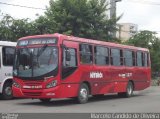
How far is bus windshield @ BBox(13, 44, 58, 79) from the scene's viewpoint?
18.2 m

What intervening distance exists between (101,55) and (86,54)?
68.0 inches

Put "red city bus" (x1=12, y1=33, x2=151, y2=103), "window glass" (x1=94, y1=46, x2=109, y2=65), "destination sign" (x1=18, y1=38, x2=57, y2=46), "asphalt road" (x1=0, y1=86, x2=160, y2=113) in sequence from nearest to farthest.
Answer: "asphalt road" (x1=0, y1=86, x2=160, y2=113) < "red city bus" (x1=12, y1=33, x2=151, y2=103) < "destination sign" (x1=18, y1=38, x2=57, y2=46) < "window glass" (x1=94, y1=46, x2=109, y2=65)

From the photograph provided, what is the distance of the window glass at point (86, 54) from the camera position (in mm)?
19891

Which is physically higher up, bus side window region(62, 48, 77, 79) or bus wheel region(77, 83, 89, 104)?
bus side window region(62, 48, 77, 79)

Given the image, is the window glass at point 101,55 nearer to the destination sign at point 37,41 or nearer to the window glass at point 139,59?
the destination sign at point 37,41

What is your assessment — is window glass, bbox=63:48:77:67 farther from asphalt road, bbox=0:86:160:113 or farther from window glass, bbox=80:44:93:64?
asphalt road, bbox=0:86:160:113

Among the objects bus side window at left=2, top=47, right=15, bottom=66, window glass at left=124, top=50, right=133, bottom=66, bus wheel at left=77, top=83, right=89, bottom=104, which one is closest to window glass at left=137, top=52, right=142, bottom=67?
window glass at left=124, top=50, right=133, bottom=66

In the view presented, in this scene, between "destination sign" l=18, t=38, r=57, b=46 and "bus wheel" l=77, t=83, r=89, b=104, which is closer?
"destination sign" l=18, t=38, r=57, b=46

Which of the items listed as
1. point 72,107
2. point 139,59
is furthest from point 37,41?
point 139,59

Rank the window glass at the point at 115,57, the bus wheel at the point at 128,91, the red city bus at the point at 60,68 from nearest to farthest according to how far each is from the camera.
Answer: the red city bus at the point at 60,68 → the window glass at the point at 115,57 → the bus wheel at the point at 128,91

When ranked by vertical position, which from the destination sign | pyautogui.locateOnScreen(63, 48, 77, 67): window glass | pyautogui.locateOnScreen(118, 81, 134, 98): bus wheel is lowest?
pyautogui.locateOnScreen(118, 81, 134, 98): bus wheel

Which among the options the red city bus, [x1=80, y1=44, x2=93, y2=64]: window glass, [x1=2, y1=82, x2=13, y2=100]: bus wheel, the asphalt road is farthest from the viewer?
[x1=2, y1=82, x2=13, y2=100]: bus wheel

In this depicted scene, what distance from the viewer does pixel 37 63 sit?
18.4m

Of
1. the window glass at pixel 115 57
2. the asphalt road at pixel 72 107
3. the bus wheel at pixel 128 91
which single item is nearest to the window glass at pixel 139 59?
the bus wheel at pixel 128 91
